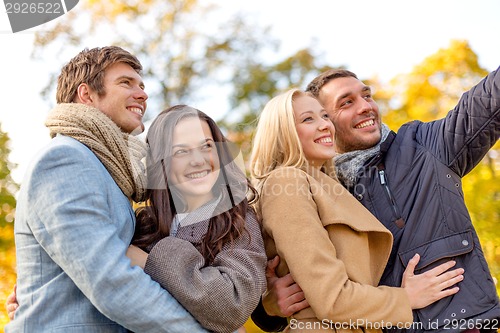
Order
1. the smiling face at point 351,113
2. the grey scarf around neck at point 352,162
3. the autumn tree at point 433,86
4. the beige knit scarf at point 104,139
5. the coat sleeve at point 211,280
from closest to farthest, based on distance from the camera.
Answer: the coat sleeve at point 211,280 → the beige knit scarf at point 104,139 → the grey scarf around neck at point 352,162 → the smiling face at point 351,113 → the autumn tree at point 433,86

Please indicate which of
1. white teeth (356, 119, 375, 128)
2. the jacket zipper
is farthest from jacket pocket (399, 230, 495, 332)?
white teeth (356, 119, 375, 128)

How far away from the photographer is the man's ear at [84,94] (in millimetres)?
2553

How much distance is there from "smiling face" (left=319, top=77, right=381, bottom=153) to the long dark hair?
758mm

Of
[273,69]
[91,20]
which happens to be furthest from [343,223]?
[273,69]

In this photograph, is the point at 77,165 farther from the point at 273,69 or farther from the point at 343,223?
the point at 273,69

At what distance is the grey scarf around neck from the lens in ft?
9.64

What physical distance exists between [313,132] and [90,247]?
1263mm

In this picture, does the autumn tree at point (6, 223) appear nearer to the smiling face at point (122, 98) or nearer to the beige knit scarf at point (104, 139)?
the smiling face at point (122, 98)

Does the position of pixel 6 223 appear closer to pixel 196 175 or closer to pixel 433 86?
pixel 196 175

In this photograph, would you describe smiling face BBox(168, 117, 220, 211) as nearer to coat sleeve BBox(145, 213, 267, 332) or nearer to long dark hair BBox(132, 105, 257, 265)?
long dark hair BBox(132, 105, 257, 265)

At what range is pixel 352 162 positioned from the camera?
9.75ft

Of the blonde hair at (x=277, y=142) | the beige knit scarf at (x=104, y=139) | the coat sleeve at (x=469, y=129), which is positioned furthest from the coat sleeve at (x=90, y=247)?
the coat sleeve at (x=469, y=129)

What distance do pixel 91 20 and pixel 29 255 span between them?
1104 centimetres

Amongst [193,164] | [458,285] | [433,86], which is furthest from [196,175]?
[433,86]
